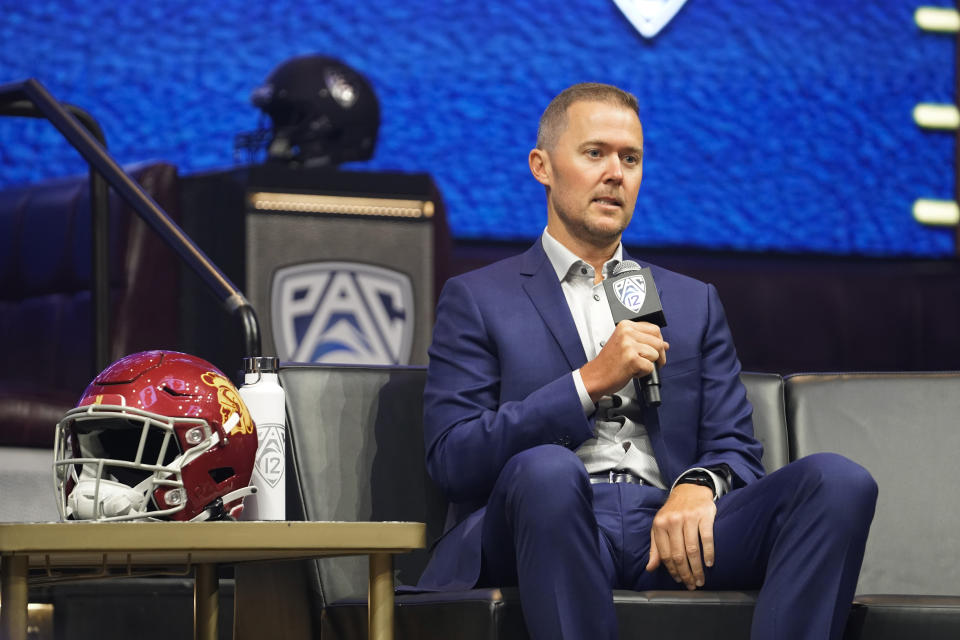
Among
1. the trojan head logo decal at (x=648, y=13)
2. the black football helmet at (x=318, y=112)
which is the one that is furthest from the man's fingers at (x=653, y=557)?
the trojan head logo decal at (x=648, y=13)

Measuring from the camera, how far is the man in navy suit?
1783mm

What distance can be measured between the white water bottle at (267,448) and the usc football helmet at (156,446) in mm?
118

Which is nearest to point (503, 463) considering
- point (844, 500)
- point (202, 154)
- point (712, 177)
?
point (844, 500)

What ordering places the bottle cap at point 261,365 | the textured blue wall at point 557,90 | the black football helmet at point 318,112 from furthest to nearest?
the textured blue wall at point 557,90 < the black football helmet at point 318,112 < the bottle cap at point 261,365

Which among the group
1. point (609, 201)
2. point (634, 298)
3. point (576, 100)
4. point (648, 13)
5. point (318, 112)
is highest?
point (648, 13)

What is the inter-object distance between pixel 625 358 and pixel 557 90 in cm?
411

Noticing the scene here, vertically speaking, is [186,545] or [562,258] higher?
[562,258]

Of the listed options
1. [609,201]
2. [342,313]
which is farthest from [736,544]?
[342,313]

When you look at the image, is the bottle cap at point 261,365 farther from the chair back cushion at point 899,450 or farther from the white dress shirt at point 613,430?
the chair back cushion at point 899,450

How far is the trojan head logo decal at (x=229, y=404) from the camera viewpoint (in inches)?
66.3

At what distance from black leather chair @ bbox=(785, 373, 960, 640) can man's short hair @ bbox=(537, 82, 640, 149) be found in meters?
0.58

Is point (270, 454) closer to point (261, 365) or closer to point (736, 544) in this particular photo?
point (261, 365)

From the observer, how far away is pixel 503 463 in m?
2.00

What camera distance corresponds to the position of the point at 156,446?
1.68 meters
